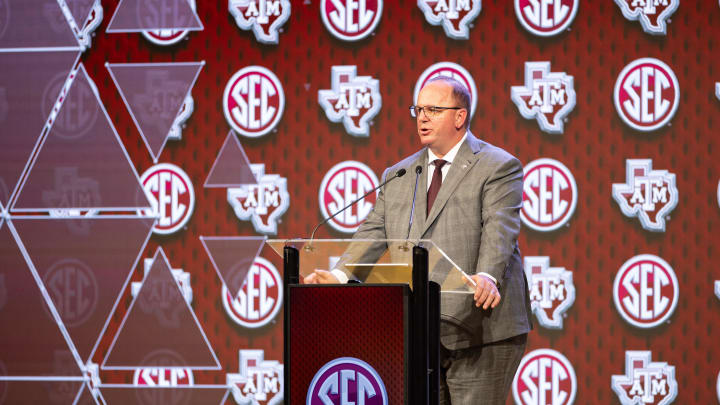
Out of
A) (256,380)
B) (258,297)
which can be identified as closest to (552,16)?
(258,297)

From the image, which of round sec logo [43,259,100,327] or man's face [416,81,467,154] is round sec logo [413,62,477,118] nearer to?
man's face [416,81,467,154]

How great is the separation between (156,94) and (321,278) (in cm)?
238

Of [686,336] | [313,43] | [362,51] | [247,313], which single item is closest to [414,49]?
[362,51]

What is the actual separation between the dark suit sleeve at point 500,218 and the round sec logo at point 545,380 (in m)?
1.57

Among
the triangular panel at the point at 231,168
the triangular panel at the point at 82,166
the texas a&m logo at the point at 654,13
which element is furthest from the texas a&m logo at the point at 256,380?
the texas a&m logo at the point at 654,13

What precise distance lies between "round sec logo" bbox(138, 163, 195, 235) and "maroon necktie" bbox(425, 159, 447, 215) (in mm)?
1848

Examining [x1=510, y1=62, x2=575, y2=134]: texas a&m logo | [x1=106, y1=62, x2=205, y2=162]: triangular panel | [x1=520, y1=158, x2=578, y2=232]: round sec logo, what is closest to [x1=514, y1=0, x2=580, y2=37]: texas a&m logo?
[x1=510, y1=62, x2=575, y2=134]: texas a&m logo

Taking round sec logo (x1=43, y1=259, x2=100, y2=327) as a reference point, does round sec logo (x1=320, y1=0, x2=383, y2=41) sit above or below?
above

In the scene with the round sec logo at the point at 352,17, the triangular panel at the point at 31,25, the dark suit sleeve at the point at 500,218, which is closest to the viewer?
the dark suit sleeve at the point at 500,218

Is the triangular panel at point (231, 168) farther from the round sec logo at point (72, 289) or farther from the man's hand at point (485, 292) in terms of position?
the man's hand at point (485, 292)

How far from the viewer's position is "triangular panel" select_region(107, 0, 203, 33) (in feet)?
14.0

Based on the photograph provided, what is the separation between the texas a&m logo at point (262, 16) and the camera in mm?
4211

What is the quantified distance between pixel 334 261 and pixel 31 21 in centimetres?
283

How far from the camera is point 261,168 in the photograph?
420 centimetres
